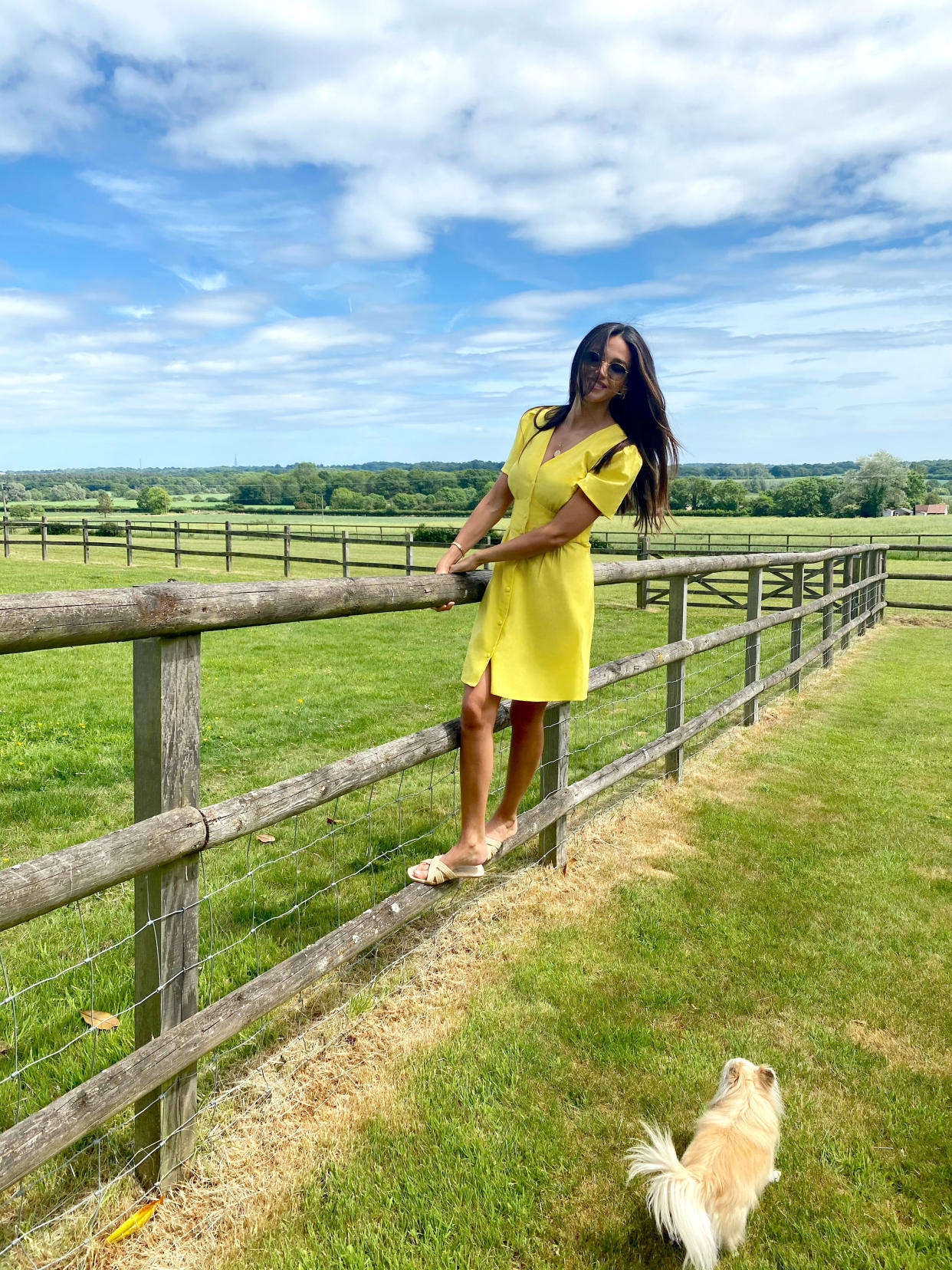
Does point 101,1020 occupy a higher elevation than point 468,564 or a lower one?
lower

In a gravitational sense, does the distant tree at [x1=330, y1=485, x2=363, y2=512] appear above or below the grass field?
above

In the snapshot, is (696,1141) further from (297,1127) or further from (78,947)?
(78,947)

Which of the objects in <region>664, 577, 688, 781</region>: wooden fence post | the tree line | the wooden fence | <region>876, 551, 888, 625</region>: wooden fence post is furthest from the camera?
the tree line

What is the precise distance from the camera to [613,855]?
405 centimetres

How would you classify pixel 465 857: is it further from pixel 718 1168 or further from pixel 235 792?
pixel 235 792

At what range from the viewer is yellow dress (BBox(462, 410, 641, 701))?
2.69m

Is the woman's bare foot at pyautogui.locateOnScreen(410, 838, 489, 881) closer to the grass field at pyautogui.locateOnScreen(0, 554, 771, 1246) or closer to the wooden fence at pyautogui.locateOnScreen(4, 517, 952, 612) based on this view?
the grass field at pyautogui.locateOnScreen(0, 554, 771, 1246)

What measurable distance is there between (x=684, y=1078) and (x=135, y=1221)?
146 centimetres

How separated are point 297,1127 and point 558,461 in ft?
6.68

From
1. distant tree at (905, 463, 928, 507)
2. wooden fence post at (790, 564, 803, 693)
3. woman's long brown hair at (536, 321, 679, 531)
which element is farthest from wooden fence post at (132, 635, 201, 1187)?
distant tree at (905, 463, 928, 507)

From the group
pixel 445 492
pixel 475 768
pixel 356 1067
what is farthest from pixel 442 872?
pixel 445 492

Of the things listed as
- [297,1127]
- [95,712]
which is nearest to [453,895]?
[297,1127]

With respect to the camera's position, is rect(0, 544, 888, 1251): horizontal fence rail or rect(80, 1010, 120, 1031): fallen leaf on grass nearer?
rect(0, 544, 888, 1251): horizontal fence rail

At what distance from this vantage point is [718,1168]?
185cm
